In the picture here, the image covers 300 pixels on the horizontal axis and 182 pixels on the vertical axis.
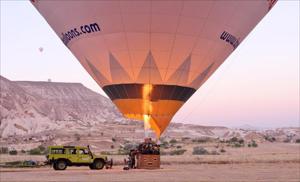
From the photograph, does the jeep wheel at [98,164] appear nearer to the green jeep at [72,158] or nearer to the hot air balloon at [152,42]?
the green jeep at [72,158]

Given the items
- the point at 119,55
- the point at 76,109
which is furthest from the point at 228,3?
the point at 76,109

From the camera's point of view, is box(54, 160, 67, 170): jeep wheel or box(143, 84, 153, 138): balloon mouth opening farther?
box(54, 160, 67, 170): jeep wheel

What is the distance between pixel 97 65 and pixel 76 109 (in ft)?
509

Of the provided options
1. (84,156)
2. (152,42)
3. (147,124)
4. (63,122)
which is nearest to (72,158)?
(84,156)

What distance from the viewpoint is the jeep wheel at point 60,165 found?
1187 inches

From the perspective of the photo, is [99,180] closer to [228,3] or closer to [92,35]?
[92,35]

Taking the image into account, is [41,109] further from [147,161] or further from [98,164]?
[147,161]

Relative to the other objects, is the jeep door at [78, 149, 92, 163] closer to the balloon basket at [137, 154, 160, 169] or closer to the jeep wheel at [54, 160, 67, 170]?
the jeep wheel at [54, 160, 67, 170]

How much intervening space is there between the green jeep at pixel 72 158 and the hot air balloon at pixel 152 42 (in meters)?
6.20

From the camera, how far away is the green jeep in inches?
1187

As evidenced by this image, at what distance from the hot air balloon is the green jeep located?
620 cm

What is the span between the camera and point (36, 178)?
23.5 meters

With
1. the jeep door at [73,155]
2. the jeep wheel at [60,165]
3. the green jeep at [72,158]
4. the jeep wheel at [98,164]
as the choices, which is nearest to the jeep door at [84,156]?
the green jeep at [72,158]

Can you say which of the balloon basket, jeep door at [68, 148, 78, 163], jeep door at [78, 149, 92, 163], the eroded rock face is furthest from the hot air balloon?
the eroded rock face
